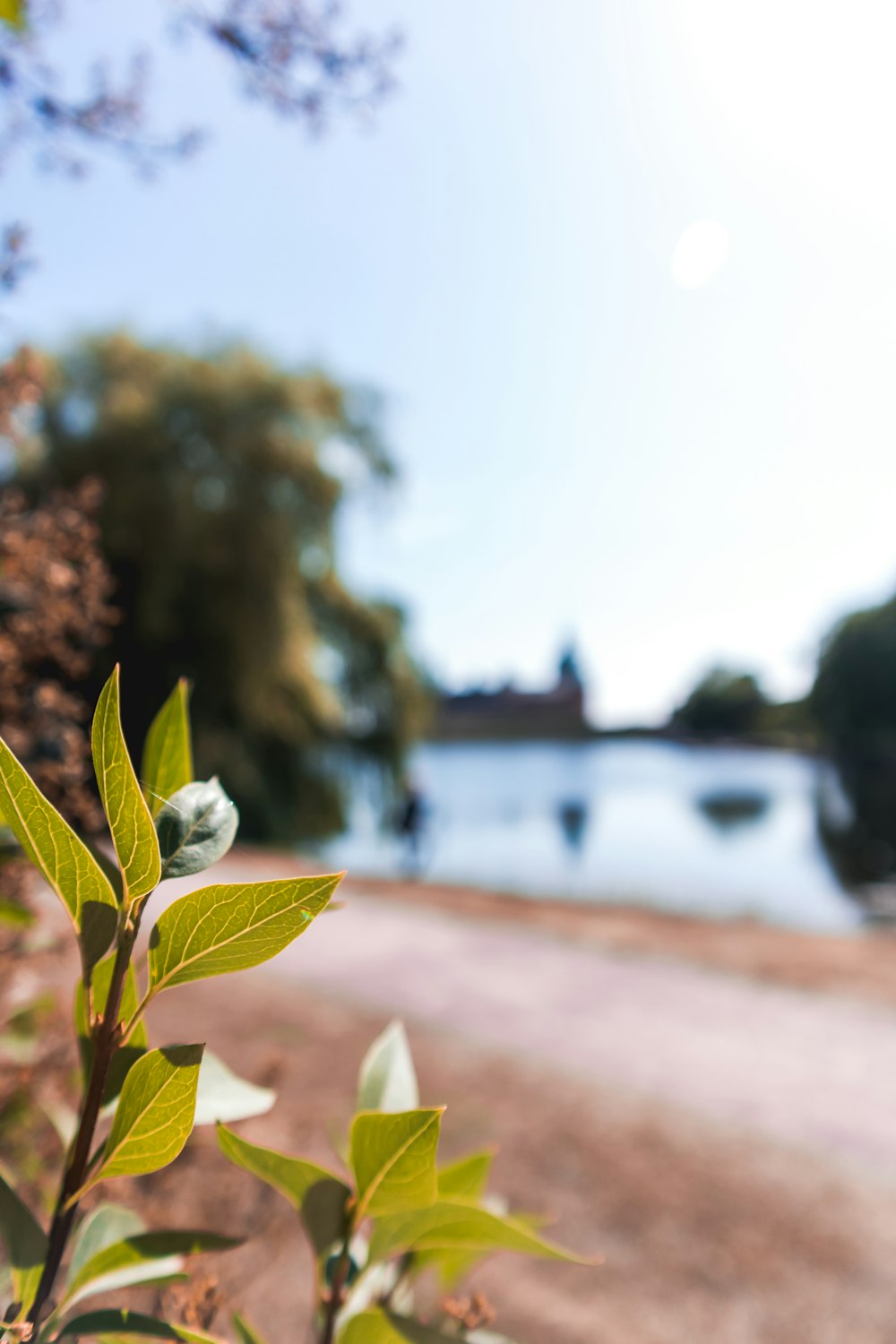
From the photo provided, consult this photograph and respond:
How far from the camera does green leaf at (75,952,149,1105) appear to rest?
1.62 feet

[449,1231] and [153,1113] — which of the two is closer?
[153,1113]

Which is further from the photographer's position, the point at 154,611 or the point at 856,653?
the point at 856,653

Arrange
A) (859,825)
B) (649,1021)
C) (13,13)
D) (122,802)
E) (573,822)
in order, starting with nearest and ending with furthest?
1. (122,802)
2. (13,13)
3. (649,1021)
4. (859,825)
5. (573,822)

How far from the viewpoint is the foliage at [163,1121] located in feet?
1.33

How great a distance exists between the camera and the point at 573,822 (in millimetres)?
22797

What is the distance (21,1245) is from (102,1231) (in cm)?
13

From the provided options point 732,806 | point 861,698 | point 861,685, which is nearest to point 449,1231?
point 732,806

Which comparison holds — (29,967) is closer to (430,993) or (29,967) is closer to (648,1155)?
(648,1155)

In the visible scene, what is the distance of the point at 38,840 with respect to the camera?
0.42 meters

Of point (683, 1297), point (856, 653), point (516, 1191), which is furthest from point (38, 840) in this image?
point (856, 653)

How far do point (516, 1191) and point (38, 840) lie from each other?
9.64 feet

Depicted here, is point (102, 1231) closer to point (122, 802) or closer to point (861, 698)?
point (122, 802)

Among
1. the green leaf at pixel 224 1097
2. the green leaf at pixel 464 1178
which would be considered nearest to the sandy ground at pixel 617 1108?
the green leaf at pixel 224 1097

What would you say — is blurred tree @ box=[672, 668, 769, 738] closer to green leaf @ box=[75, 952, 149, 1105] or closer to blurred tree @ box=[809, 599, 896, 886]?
blurred tree @ box=[809, 599, 896, 886]
